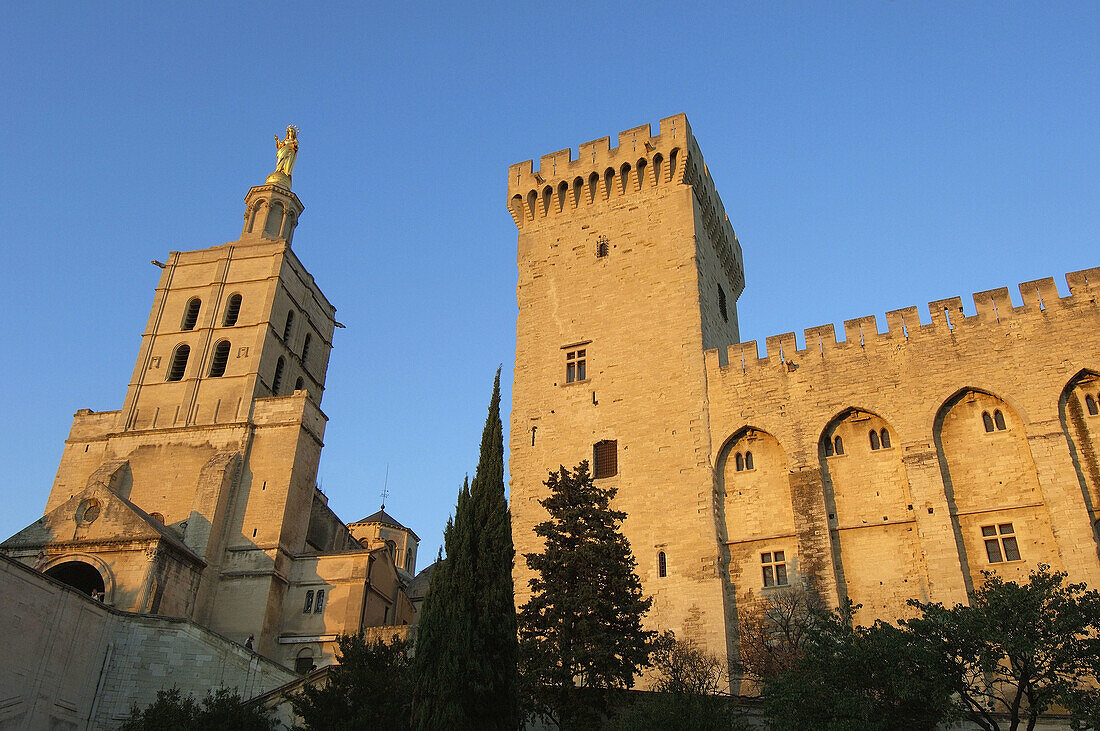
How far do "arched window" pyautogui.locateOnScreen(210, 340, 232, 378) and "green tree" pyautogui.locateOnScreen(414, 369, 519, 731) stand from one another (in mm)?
23060

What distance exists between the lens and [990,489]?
2225cm

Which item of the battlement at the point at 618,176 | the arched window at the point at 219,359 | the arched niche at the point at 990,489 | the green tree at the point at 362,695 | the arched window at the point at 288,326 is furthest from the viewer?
the arched window at the point at 288,326

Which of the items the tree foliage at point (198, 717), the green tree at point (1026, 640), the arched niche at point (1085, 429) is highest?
the arched niche at point (1085, 429)

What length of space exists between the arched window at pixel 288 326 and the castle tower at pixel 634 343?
12.9 meters

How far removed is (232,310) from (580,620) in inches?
1056

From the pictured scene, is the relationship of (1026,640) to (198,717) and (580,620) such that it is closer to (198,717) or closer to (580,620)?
(580,620)

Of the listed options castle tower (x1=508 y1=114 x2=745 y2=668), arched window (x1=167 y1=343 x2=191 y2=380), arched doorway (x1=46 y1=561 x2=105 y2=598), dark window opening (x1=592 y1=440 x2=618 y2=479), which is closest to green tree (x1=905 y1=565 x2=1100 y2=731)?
castle tower (x1=508 y1=114 x2=745 y2=668)

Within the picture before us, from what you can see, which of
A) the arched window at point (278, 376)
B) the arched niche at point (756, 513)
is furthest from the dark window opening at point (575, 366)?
the arched window at point (278, 376)

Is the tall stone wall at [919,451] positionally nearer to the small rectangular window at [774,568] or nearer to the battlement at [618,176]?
the small rectangular window at [774,568]

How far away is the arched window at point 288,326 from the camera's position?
39.2 m

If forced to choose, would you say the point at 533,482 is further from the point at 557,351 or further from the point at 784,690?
the point at 784,690

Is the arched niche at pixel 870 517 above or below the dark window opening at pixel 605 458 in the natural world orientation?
below

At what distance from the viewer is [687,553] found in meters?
23.7

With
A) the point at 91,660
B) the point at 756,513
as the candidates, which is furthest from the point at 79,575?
the point at 756,513
